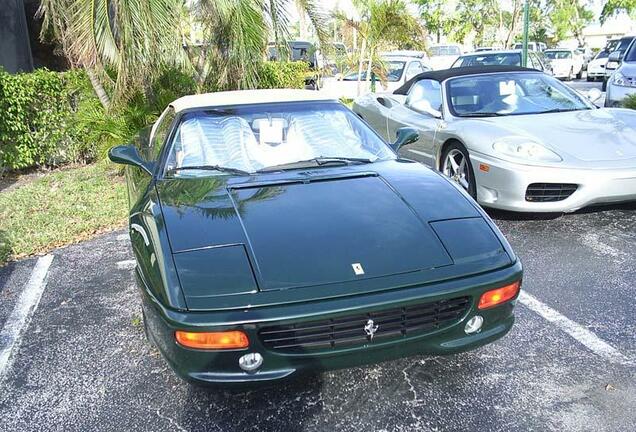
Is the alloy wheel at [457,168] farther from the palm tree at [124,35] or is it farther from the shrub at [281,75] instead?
the shrub at [281,75]

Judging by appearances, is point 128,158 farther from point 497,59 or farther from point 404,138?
point 497,59

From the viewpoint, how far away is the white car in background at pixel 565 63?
942 inches

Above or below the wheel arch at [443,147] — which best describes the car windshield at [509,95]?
above

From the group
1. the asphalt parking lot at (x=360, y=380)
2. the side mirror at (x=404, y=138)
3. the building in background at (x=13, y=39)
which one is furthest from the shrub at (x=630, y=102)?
the building in background at (x=13, y=39)

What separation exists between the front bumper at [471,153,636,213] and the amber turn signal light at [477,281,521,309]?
2140mm

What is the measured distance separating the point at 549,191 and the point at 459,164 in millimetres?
990

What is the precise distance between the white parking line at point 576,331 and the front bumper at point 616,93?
6.37 metres

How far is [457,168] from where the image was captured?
17.0 ft

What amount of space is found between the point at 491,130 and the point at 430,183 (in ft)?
6.88

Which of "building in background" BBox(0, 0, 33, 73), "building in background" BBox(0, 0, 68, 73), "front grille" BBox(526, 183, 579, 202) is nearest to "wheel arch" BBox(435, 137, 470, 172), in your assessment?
"front grille" BBox(526, 183, 579, 202)

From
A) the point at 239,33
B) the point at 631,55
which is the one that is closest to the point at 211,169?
the point at 239,33

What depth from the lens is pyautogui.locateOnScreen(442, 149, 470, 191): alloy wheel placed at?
5020mm

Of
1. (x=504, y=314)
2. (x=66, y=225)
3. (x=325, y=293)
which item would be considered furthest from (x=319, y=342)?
(x=66, y=225)

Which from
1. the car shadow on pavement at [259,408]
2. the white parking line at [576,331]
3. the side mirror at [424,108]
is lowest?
the white parking line at [576,331]
